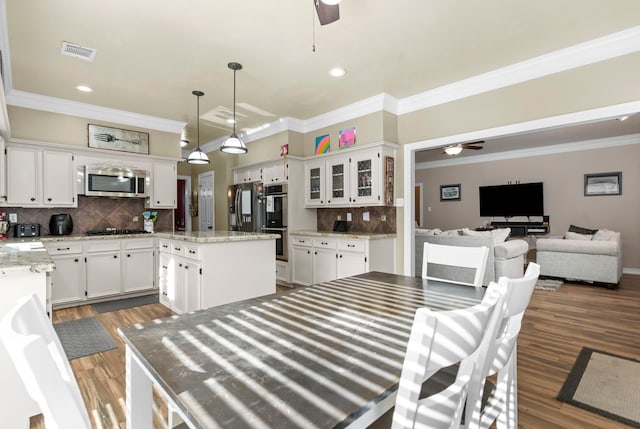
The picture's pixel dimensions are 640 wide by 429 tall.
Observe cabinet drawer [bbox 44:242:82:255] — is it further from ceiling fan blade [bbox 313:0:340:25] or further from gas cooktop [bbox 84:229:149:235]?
ceiling fan blade [bbox 313:0:340:25]

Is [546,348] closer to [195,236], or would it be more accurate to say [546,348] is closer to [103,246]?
[195,236]

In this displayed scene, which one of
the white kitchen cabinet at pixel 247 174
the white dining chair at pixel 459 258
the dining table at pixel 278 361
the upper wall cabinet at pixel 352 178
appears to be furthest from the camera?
the white kitchen cabinet at pixel 247 174

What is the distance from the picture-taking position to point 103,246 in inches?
165

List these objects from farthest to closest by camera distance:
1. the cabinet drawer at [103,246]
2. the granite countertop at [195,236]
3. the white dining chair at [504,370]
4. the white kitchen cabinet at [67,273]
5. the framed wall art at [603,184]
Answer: the framed wall art at [603,184] → the cabinet drawer at [103,246] → the white kitchen cabinet at [67,273] → the granite countertop at [195,236] → the white dining chair at [504,370]

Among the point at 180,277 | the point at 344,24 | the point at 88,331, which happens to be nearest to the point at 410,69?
the point at 344,24

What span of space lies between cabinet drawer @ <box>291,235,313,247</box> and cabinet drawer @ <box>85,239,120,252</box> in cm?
235

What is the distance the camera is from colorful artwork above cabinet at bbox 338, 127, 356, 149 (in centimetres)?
454

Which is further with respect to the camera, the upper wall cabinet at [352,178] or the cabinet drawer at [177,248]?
the upper wall cabinet at [352,178]

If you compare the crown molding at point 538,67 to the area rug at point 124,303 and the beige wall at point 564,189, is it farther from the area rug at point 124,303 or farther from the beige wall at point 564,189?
the beige wall at point 564,189

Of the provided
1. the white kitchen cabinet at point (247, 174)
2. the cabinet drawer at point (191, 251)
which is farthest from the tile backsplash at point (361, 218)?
the cabinet drawer at point (191, 251)

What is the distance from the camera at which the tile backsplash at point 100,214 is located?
167 inches

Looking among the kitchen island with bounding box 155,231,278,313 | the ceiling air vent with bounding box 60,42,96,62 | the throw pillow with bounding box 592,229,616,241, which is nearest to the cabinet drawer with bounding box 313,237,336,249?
the kitchen island with bounding box 155,231,278,313

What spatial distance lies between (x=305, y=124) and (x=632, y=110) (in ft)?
12.6

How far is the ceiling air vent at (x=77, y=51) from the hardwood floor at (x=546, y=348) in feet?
8.71
